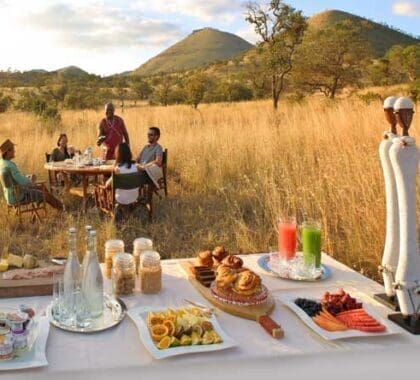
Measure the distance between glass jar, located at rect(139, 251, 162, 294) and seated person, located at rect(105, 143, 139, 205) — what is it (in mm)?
3947

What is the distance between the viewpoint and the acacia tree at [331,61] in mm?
22156

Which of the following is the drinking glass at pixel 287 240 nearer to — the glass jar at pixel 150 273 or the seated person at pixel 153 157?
the glass jar at pixel 150 273

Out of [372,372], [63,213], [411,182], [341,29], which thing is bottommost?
[63,213]

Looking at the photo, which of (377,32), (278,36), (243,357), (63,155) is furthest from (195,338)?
(377,32)

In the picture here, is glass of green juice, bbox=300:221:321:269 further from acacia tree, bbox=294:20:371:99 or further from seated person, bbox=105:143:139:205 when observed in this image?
acacia tree, bbox=294:20:371:99

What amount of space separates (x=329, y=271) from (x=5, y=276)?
120 centimetres

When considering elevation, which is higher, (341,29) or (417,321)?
(341,29)

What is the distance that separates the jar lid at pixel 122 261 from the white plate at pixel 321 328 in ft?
1.68

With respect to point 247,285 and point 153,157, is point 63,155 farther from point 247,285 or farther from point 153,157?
point 247,285

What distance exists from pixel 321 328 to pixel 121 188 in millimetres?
4423

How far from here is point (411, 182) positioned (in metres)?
1.56

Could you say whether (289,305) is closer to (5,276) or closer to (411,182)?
(411,182)

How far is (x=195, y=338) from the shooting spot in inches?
58.2

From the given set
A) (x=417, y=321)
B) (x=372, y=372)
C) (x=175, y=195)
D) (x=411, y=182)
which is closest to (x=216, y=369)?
(x=372, y=372)
